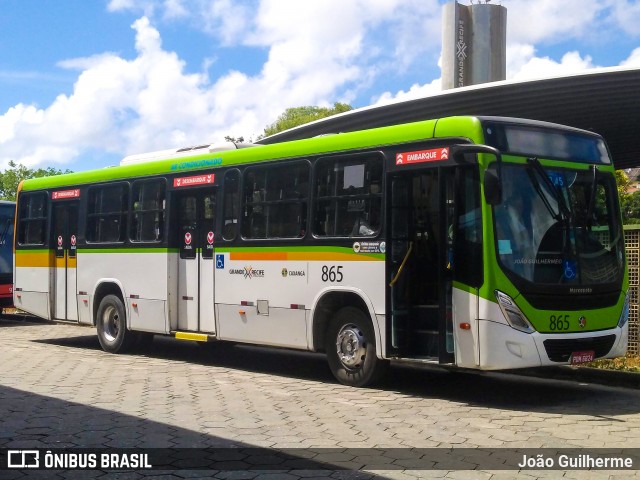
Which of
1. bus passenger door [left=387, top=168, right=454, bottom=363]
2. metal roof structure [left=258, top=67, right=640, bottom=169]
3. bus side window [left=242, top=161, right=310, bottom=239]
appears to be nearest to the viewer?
bus passenger door [left=387, top=168, right=454, bottom=363]

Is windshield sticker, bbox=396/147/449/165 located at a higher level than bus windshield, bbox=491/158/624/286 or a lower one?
higher

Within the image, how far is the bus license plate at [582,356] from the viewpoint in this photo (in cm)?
998

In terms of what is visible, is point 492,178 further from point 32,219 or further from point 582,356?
point 32,219

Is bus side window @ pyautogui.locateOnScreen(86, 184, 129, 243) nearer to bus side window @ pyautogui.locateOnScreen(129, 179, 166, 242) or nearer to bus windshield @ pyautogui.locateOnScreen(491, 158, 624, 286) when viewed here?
bus side window @ pyautogui.locateOnScreen(129, 179, 166, 242)

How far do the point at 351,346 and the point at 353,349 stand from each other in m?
0.05

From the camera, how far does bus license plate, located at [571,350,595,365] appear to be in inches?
393

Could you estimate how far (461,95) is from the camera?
66.0 ft

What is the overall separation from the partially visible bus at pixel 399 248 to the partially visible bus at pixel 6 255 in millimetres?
9562

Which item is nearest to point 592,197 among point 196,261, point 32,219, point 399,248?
point 399,248

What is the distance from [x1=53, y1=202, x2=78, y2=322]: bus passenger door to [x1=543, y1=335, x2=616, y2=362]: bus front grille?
9.61 metres

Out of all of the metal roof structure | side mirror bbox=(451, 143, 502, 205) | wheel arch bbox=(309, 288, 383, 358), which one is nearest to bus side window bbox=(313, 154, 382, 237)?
wheel arch bbox=(309, 288, 383, 358)

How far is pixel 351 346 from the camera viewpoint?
1139cm

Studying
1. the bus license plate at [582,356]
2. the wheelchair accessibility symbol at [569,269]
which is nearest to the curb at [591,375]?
the bus license plate at [582,356]

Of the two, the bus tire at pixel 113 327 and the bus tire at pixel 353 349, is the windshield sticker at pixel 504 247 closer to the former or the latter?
the bus tire at pixel 353 349
